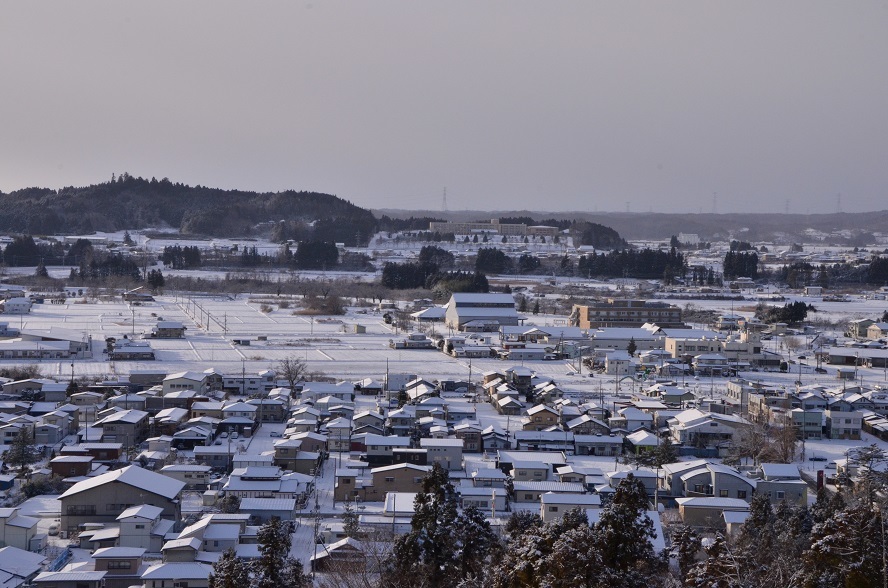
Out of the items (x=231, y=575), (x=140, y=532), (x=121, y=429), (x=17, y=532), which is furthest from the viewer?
(x=121, y=429)

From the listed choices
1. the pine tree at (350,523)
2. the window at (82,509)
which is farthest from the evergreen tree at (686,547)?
the window at (82,509)

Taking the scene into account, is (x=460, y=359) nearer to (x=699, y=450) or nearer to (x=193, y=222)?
(x=699, y=450)

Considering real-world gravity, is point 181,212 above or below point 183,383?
above

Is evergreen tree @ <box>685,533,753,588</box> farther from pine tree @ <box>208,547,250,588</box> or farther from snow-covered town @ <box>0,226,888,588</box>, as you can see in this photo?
pine tree @ <box>208,547,250,588</box>

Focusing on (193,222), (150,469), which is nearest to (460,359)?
(150,469)

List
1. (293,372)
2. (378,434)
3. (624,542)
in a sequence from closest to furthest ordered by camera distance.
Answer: (624,542) → (378,434) → (293,372)

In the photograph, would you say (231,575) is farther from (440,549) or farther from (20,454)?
(20,454)

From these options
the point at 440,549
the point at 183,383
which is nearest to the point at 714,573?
the point at 440,549

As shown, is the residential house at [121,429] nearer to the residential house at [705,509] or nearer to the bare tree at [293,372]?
the bare tree at [293,372]
